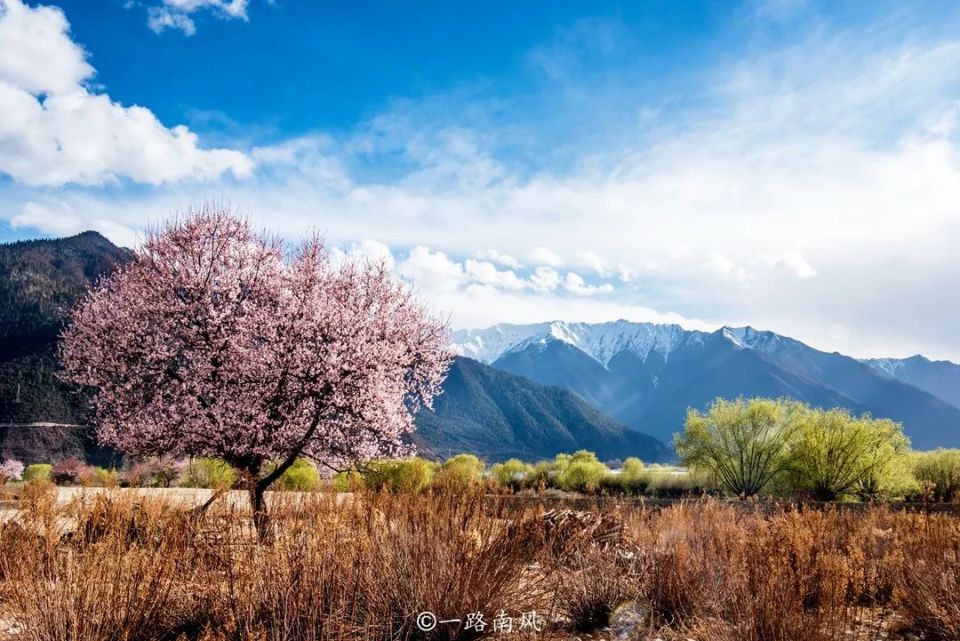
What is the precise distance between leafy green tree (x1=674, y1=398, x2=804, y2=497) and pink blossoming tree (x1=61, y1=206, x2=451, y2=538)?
1939 cm

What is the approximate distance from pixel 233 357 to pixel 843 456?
23430 millimetres

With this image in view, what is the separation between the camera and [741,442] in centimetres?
2517

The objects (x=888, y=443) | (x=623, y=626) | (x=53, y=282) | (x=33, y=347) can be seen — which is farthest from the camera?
(x=53, y=282)

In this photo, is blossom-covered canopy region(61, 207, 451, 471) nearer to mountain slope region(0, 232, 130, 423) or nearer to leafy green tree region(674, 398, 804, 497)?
leafy green tree region(674, 398, 804, 497)

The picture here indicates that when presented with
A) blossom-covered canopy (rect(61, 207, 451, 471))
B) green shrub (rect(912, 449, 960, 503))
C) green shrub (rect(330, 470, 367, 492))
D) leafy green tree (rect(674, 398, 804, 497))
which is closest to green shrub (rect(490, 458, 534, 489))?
leafy green tree (rect(674, 398, 804, 497))

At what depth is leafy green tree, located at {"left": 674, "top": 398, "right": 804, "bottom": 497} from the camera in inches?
969

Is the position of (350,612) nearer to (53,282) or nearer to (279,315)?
(279,315)

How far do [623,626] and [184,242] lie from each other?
10.6m

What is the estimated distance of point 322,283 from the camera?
1152 cm

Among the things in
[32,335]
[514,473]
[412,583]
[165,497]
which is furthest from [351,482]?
[32,335]

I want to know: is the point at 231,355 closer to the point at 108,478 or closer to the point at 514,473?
the point at 108,478

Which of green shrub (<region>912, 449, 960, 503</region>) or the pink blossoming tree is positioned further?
green shrub (<region>912, 449, 960, 503</region>)

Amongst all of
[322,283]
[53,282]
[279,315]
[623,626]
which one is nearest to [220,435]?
[279,315]

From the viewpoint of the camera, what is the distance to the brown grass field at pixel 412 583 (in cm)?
396
